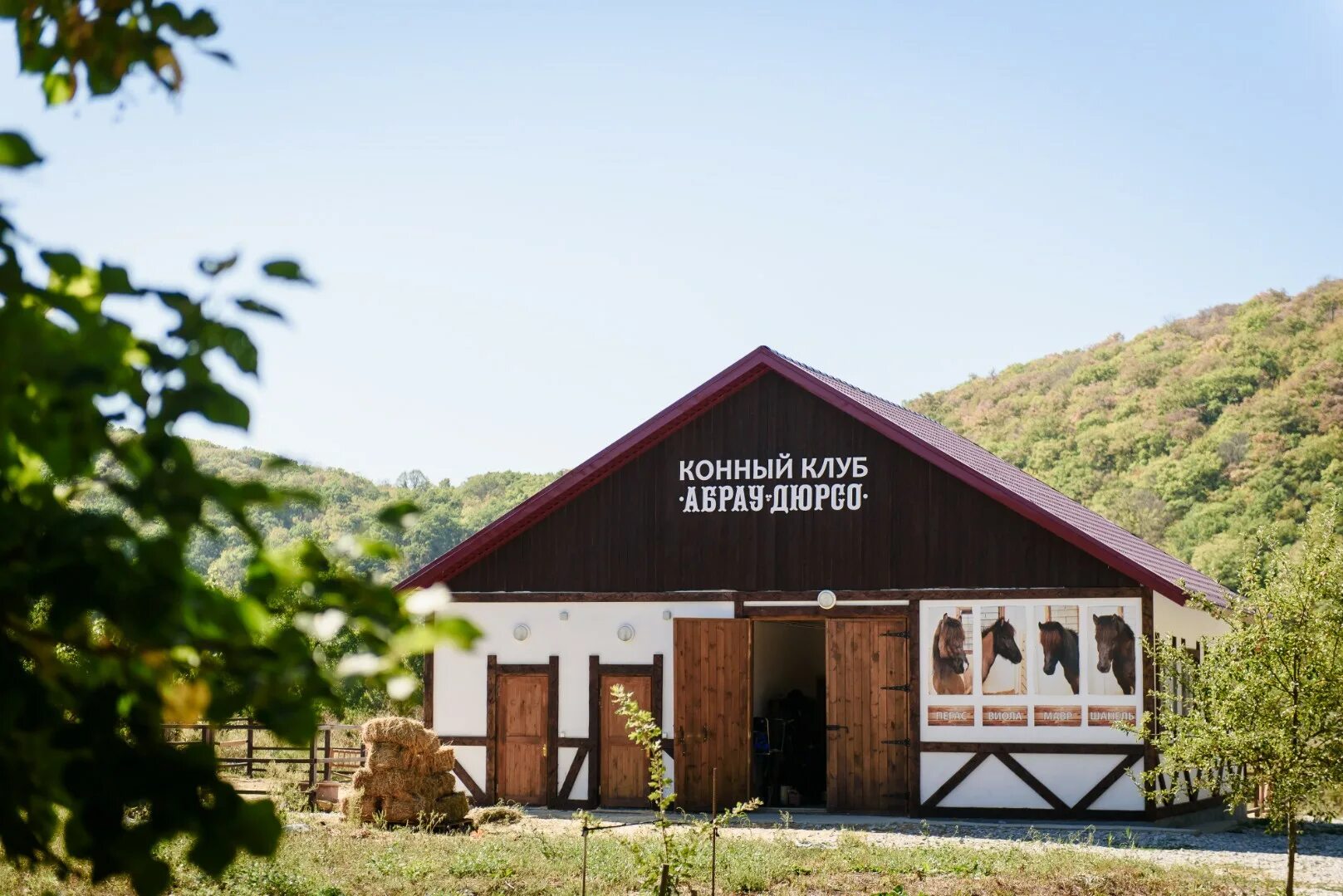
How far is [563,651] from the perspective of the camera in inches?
798

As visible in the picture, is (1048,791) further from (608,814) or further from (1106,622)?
(608,814)

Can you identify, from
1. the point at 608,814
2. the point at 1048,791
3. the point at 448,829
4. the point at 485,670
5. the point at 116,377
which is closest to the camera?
the point at 116,377

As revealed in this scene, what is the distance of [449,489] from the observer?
3415 inches

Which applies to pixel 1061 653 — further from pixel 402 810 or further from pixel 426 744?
pixel 402 810

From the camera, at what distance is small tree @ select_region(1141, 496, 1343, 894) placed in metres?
10.9

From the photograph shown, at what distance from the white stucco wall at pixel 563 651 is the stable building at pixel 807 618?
3 centimetres

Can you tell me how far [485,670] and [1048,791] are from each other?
7343 millimetres

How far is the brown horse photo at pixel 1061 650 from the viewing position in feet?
59.3

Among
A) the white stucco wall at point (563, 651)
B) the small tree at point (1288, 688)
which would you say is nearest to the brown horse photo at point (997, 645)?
the white stucco wall at point (563, 651)

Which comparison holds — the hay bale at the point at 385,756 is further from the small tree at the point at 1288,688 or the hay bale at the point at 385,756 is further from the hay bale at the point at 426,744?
the small tree at the point at 1288,688

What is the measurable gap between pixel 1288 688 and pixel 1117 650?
22.9 ft

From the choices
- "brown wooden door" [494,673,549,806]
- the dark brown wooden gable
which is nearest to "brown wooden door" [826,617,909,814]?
the dark brown wooden gable

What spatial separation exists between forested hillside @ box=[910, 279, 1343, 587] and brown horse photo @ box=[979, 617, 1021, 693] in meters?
30.5

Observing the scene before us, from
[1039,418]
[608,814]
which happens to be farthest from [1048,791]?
[1039,418]
